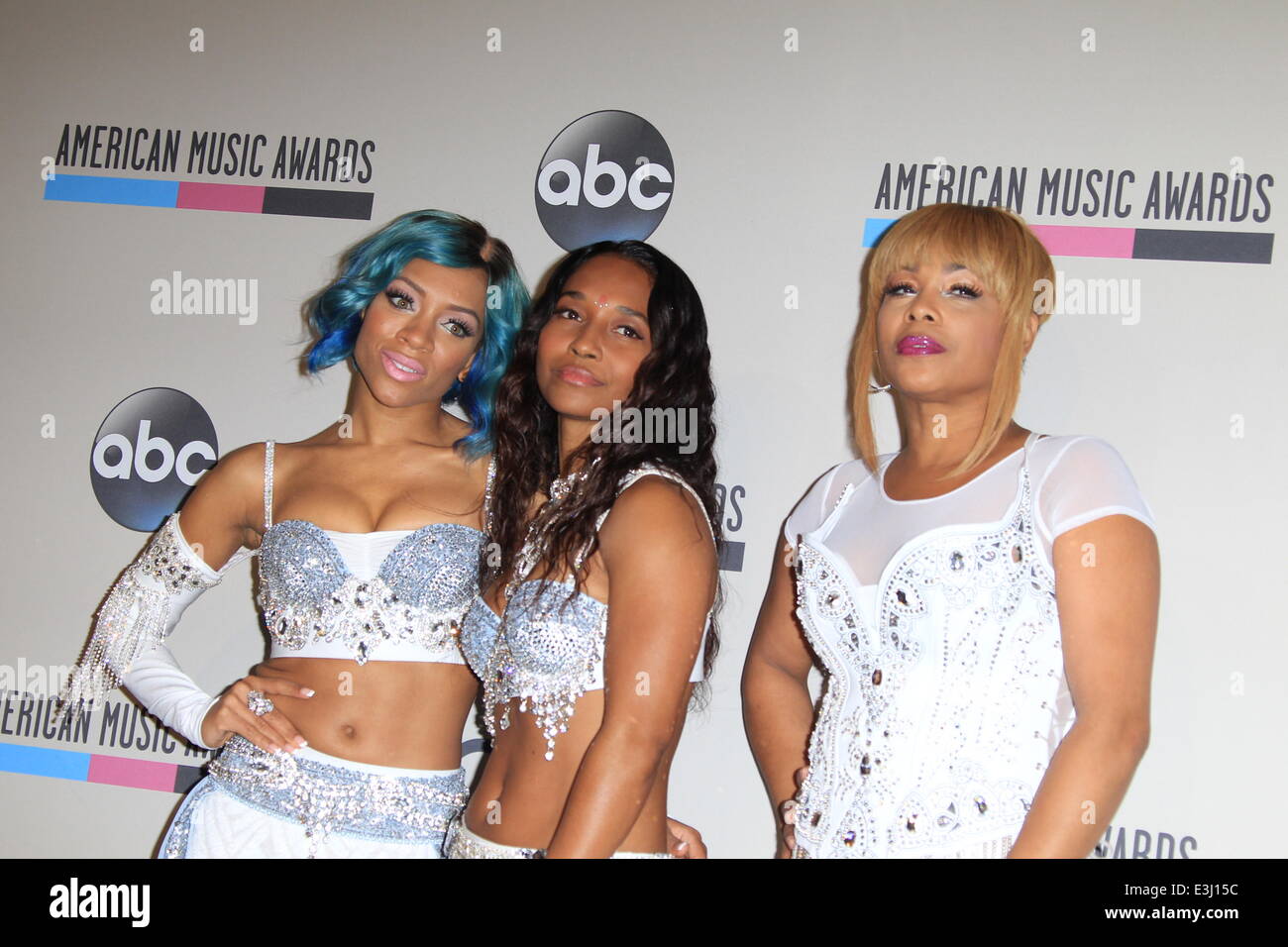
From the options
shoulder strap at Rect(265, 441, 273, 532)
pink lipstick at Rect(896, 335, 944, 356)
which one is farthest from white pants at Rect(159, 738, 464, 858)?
pink lipstick at Rect(896, 335, 944, 356)

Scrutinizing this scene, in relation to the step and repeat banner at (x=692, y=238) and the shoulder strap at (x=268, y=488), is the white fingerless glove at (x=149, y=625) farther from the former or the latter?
the step and repeat banner at (x=692, y=238)

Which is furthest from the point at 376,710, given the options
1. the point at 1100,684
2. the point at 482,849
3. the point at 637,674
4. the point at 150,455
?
the point at 1100,684

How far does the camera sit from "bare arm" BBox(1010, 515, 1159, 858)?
181 cm

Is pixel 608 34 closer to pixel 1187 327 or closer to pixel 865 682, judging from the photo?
pixel 1187 327

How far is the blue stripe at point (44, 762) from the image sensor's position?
3.28 m

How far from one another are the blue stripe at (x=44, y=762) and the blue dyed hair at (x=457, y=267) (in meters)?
1.49

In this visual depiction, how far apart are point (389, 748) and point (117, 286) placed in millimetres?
1817

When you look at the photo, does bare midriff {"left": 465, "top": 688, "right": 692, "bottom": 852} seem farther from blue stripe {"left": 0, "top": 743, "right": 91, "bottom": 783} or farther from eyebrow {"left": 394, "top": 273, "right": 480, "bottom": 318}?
blue stripe {"left": 0, "top": 743, "right": 91, "bottom": 783}

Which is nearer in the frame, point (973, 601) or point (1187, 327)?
point (973, 601)

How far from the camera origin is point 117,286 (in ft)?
10.9

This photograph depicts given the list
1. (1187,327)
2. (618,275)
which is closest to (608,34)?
(618,275)

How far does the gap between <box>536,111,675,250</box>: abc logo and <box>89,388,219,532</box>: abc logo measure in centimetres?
122

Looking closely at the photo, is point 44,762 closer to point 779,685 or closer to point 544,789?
point 544,789

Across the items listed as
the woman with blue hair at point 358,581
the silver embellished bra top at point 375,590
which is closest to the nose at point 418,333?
the woman with blue hair at point 358,581
